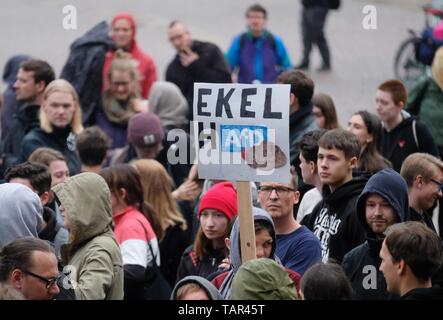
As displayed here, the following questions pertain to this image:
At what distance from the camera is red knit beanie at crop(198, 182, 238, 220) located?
8.69 meters

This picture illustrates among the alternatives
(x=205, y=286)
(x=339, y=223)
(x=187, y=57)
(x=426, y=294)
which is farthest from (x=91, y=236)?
(x=187, y=57)

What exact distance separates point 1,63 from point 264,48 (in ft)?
16.1

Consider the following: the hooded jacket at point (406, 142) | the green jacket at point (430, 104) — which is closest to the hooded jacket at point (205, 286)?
the hooded jacket at point (406, 142)

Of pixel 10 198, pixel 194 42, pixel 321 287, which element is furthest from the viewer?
pixel 194 42

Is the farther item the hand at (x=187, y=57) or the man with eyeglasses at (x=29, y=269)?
the hand at (x=187, y=57)

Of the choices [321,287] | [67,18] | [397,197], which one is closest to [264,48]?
[67,18]

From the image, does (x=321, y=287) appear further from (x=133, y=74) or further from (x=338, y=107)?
(x=338, y=107)

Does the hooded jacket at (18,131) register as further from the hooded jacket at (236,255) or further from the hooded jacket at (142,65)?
the hooded jacket at (236,255)

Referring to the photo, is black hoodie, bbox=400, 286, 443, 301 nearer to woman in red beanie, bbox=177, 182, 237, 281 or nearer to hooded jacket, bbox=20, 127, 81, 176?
woman in red beanie, bbox=177, 182, 237, 281

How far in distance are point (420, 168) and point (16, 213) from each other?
9.24 ft

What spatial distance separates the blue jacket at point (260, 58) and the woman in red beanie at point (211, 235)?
20.6 feet

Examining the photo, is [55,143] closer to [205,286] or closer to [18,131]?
[18,131]

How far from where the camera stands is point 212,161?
773 centimetres

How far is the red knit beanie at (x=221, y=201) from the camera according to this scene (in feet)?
28.5
